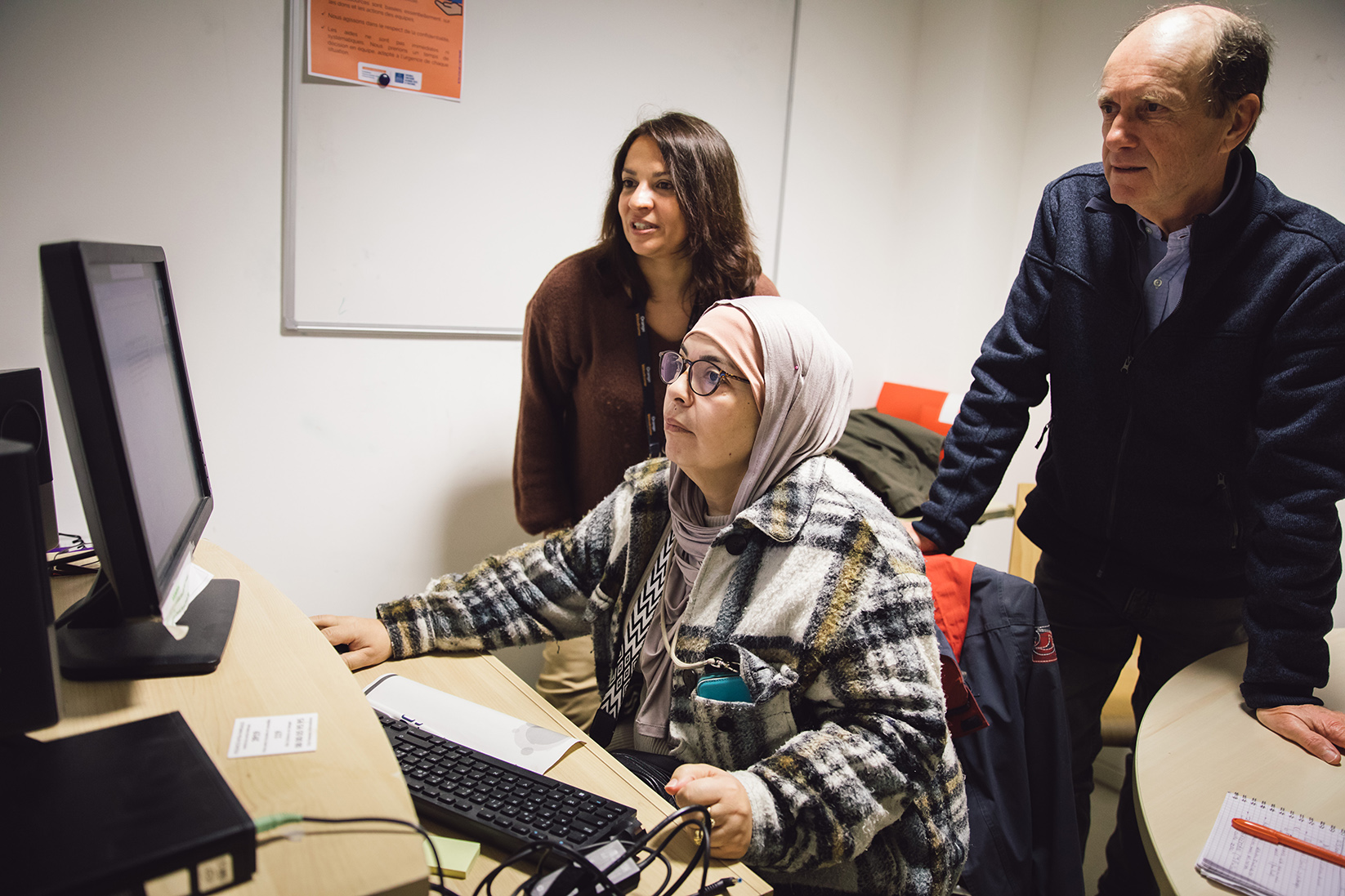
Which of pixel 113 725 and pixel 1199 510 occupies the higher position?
pixel 1199 510

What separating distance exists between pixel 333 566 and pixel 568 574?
99cm

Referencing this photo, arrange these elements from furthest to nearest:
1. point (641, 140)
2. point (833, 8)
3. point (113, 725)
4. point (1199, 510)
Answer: point (833, 8), point (641, 140), point (1199, 510), point (113, 725)

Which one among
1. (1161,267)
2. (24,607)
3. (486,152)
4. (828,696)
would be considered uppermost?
(486,152)

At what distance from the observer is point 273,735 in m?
0.84

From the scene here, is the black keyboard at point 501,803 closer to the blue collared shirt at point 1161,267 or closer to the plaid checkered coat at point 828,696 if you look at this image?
the plaid checkered coat at point 828,696

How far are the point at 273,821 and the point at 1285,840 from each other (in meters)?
1.15

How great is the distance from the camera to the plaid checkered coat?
101cm

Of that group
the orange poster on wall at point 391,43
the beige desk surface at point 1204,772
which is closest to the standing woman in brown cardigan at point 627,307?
the orange poster on wall at point 391,43

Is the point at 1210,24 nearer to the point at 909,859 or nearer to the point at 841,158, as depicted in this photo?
the point at 909,859

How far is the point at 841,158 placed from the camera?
2848 mm

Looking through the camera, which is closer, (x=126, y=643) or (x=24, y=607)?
(x=24, y=607)

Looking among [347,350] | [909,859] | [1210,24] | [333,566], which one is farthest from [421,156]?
[909,859]

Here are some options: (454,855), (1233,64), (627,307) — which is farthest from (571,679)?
(1233,64)

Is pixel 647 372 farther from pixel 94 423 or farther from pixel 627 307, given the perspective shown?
pixel 94 423
